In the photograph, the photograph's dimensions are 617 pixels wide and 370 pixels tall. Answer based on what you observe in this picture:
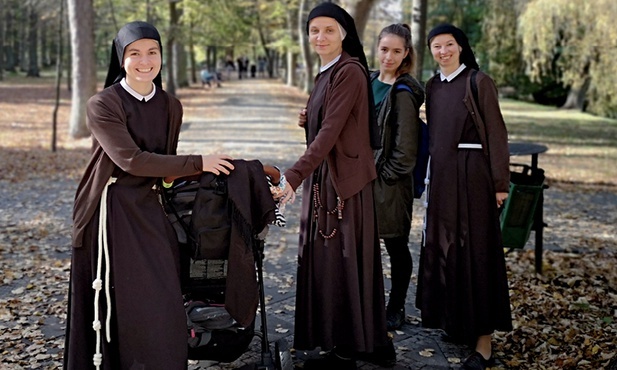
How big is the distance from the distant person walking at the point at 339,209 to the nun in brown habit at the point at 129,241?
2.85 ft

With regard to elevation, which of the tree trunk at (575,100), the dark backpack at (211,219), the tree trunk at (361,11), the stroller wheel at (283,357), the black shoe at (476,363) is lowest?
the black shoe at (476,363)

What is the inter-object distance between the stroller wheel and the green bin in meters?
2.94

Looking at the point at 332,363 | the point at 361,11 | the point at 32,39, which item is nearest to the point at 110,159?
the point at 332,363

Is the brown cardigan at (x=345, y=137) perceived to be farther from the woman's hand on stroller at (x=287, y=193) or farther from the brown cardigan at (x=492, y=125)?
the brown cardigan at (x=492, y=125)

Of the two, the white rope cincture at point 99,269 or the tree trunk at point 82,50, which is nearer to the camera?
the white rope cincture at point 99,269

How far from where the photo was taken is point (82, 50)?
1667 centimetres

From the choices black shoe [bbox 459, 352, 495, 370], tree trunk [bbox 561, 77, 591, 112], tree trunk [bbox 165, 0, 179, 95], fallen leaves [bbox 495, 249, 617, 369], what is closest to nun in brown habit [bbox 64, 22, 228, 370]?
black shoe [bbox 459, 352, 495, 370]

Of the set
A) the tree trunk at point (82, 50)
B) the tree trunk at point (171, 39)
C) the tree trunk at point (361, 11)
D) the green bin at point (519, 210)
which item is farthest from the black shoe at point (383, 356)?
the tree trunk at point (171, 39)

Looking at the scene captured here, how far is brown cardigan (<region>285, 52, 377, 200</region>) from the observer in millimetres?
3926

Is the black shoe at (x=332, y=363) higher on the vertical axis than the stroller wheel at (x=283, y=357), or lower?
lower

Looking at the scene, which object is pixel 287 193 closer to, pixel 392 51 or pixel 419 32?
pixel 392 51

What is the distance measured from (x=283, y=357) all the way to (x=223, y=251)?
749 mm

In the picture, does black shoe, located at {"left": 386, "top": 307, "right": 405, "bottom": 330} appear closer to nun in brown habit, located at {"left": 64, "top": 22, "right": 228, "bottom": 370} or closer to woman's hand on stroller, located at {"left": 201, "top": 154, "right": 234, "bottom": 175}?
nun in brown habit, located at {"left": 64, "top": 22, "right": 228, "bottom": 370}

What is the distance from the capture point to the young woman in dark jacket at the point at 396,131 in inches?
182
